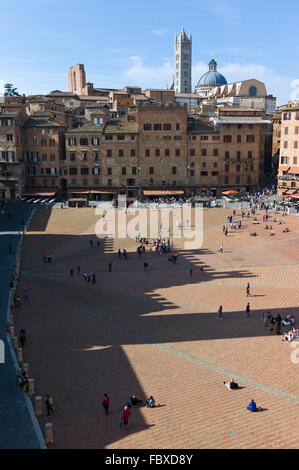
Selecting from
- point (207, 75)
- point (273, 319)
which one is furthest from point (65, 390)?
point (207, 75)

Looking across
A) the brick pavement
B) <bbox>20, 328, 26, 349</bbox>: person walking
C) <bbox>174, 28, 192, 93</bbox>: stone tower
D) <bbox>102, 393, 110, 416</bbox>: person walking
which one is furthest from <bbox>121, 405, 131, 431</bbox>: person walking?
<bbox>174, 28, 192, 93</bbox>: stone tower

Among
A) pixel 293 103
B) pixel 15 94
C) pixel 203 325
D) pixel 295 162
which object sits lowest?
pixel 203 325

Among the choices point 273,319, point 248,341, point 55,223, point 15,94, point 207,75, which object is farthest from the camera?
point 207,75

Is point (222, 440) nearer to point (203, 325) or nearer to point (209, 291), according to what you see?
point (203, 325)

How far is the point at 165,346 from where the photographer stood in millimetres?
23219

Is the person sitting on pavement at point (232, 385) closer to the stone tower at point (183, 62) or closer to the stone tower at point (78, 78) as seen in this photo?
the stone tower at point (78, 78)

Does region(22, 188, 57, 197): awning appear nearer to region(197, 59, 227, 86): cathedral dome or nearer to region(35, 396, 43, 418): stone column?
region(35, 396, 43, 418): stone column

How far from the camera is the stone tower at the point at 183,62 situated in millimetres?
151125

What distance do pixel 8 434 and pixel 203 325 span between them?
14.0m

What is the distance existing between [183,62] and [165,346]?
143 m

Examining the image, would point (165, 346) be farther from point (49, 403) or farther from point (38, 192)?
point (38, 192)

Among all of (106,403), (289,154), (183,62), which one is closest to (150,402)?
(106,403)

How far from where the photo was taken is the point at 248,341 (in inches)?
938

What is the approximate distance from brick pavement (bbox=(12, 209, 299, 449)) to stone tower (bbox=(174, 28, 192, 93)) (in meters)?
120
